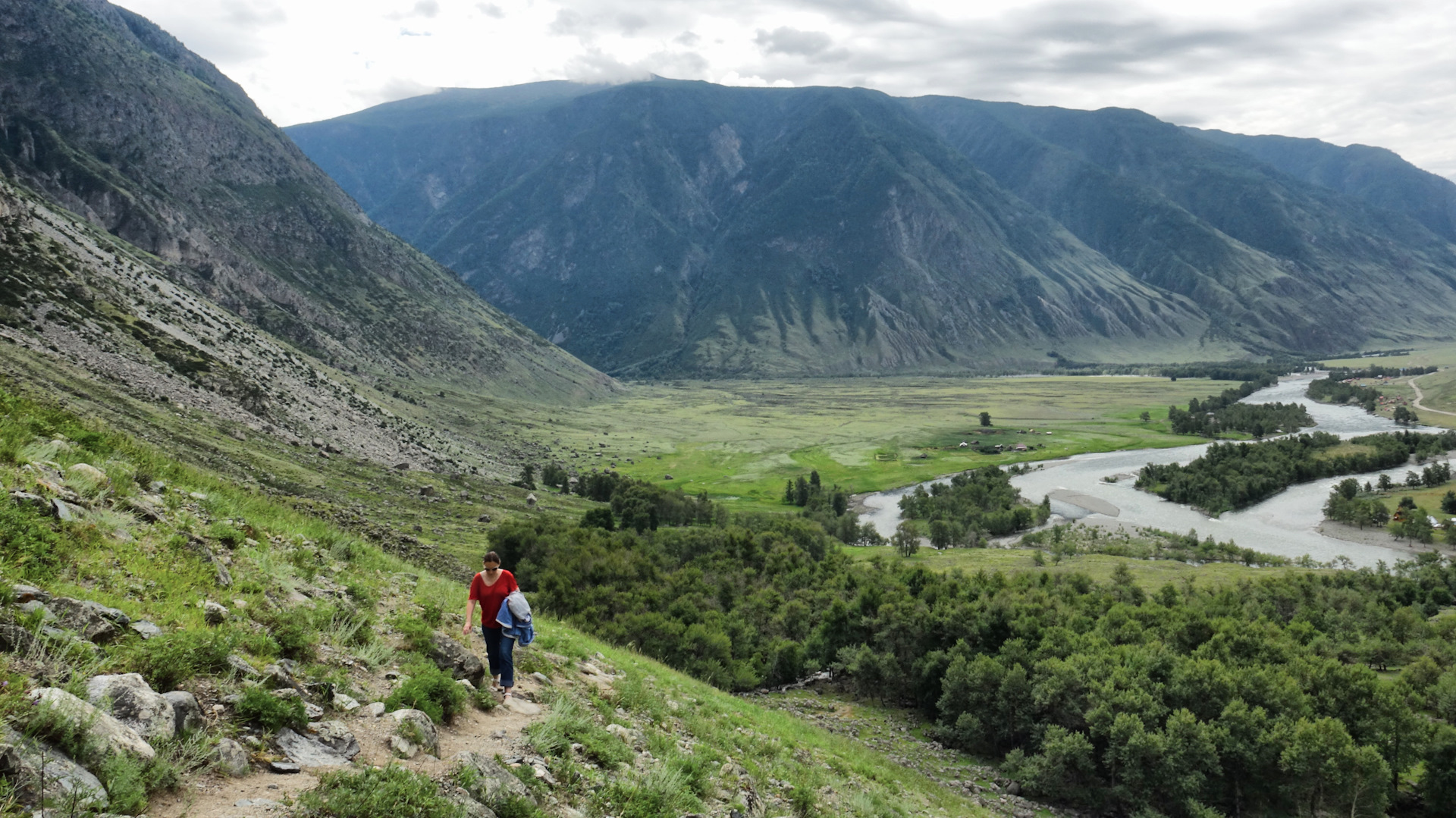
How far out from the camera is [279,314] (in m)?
165

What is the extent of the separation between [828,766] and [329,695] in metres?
16.8

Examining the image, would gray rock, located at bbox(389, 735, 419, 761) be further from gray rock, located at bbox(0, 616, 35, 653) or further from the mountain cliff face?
the mountain cliff face

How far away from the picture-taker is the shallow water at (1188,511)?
12119 cm

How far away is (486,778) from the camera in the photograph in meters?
10.5

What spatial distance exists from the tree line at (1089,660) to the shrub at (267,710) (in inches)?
1546

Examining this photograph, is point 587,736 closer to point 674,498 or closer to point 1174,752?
point 1174,752

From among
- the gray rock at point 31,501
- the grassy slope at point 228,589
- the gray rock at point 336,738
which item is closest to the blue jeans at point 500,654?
the grassy slope at point 228,589

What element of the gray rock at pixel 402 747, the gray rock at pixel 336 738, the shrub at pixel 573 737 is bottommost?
the shrub at pixel 573 737

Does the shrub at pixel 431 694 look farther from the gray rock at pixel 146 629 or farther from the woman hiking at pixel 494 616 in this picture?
the gray rock at pixel 146 629

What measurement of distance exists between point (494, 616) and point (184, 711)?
21.1ft

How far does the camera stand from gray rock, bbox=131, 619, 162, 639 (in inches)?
387

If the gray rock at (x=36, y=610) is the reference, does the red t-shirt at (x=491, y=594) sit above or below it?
below

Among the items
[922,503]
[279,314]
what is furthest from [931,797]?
[279,314]

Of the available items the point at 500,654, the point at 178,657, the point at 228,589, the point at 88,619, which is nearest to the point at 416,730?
the point at 178,657
